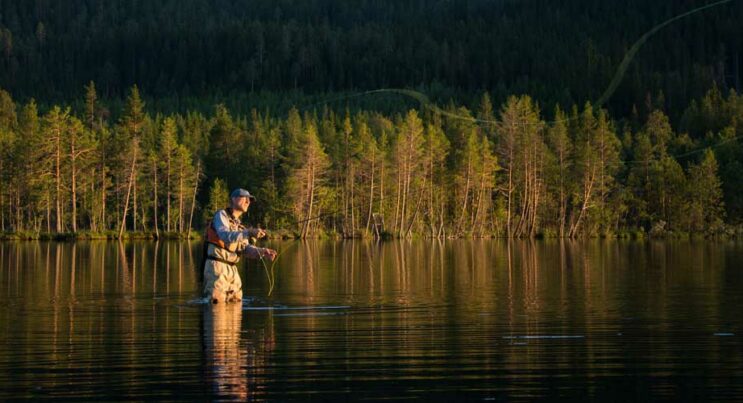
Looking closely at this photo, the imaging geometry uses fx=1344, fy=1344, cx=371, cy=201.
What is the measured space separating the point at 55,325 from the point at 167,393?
835 centimetres

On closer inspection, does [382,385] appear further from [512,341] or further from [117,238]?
[117,238]

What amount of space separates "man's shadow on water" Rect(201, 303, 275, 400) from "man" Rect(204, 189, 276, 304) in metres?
0.56

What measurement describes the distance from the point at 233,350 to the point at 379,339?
2534 mm

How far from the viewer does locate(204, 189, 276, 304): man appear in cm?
2511

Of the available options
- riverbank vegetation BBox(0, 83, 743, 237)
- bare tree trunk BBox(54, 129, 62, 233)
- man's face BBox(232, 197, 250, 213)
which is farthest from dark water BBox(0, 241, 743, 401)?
riverbank vegetation BBox(0, 83, 743, 237)

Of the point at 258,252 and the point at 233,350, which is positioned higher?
the point at 258,252

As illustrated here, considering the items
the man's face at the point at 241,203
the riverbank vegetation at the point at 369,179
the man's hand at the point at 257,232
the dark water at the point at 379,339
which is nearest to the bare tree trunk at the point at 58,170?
the riverbank vegetation at the point at 369,179

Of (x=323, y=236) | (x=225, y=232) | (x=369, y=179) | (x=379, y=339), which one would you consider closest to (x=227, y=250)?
(x=225, y=232)

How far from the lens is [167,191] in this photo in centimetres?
10875

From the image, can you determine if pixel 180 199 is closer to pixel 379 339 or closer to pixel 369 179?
pixel 369 179

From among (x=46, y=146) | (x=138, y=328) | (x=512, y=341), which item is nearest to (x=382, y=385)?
(x=512, y=341)

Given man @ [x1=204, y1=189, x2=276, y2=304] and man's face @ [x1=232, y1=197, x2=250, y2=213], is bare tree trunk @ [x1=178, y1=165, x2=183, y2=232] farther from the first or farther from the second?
man's face @ [x1=232, y1=197, x2=250, y2=213]

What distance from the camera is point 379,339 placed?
67.5ft

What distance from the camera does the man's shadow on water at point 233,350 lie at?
1577cm
